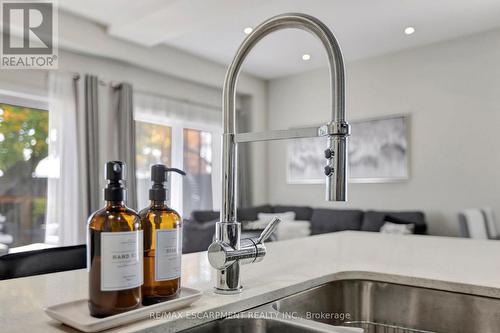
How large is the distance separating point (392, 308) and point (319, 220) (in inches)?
159

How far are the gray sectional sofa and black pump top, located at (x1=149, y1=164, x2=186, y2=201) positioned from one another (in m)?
3.15

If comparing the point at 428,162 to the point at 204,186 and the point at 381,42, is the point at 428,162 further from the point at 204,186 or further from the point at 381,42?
the point at 204,186

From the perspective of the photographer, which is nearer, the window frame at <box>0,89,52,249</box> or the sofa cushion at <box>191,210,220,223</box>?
the window frame at <box>0,89,52,249</box>

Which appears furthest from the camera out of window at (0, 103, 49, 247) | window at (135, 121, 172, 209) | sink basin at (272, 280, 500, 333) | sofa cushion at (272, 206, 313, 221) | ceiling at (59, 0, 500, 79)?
sofa cushion at (272, 206, 313, 221)

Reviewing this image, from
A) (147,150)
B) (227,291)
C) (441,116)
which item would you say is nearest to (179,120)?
(147,150)

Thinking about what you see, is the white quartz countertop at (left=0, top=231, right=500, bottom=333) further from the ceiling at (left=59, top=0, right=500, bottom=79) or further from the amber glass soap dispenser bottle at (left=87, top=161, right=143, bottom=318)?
the ceiling at (left=59, top=0, right=500, bottom=79)

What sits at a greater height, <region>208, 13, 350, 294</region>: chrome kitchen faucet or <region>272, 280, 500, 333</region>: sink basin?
<region>208, 13, 350, 294</region>: chrome kitchen faucet

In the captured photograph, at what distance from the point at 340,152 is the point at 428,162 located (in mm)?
4192

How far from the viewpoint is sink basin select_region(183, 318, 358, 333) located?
68 cm

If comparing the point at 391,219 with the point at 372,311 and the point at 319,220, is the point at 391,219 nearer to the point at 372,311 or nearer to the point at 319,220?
the point at 319,220

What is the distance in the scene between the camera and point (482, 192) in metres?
4.11

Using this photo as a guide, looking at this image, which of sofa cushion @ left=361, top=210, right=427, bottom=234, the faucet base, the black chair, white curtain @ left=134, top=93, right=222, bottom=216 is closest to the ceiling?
white curtain @ left=134, top=93, right=222, bottom=216

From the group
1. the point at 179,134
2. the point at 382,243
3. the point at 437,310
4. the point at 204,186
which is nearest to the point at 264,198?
the point at 204,186

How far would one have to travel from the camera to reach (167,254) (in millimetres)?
694
